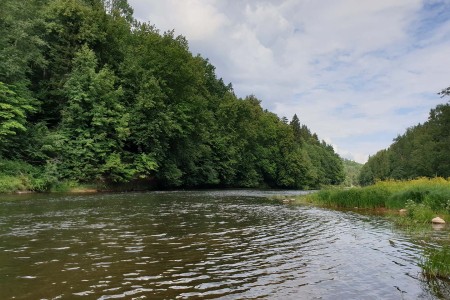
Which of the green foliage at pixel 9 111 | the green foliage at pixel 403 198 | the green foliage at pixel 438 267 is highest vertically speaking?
the green foliage at pixel 9 111

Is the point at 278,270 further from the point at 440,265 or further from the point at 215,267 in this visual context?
the point at 440,265

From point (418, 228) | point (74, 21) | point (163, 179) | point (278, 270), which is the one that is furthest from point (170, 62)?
point (278, 270)

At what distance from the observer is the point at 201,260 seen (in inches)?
376

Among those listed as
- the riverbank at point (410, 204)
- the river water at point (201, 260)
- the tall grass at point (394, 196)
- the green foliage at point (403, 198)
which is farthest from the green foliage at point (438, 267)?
the tall grass at point (394, 196)

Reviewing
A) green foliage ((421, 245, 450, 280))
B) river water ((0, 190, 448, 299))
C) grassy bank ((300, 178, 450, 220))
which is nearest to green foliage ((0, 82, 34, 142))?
river water ((0, 190, 448, 299))

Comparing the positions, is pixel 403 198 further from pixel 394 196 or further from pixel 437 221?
pixel 437 221

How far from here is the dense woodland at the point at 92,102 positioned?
113 ft

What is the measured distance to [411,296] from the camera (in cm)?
704

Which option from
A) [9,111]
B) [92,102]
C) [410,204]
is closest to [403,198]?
[410,204]

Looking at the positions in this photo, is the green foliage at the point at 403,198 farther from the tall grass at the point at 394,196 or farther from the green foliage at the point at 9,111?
the green foliage at the point at 9,111

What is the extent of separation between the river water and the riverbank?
67 centimetres

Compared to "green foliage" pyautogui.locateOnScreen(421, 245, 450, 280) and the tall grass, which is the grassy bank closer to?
the tall grass

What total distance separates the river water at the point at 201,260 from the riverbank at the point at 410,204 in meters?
0.67

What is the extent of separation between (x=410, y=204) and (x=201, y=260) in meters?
13.6
